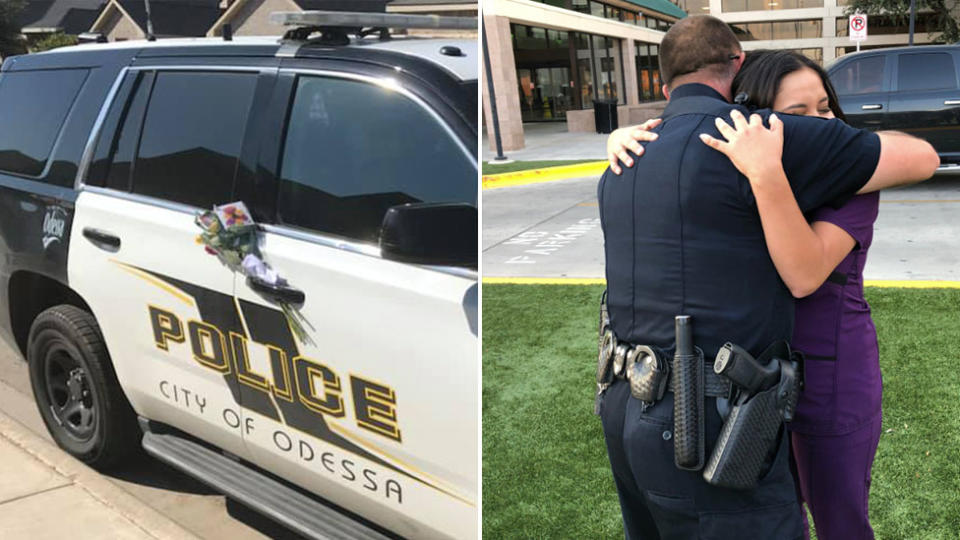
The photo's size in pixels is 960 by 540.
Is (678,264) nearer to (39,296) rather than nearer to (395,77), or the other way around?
(395,77)

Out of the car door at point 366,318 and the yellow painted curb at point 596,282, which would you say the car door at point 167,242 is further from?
the yellow painted curb at point 596,282

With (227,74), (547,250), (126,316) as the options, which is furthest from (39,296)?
(547,250)

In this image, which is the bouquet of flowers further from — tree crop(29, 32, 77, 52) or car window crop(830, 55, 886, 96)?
car window crop(830, 55, 886, 96)

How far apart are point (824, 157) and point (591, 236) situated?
659 centimetres

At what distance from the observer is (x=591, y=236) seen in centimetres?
816

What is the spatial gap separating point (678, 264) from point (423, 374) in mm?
693

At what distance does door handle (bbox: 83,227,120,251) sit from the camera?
10.0 ft

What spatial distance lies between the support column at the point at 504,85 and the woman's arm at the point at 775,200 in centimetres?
1609

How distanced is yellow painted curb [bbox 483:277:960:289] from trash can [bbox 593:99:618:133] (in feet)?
50.1

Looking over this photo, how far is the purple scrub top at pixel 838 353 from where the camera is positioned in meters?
1.82

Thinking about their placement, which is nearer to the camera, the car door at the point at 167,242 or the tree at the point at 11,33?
the car door at the point at 167,242

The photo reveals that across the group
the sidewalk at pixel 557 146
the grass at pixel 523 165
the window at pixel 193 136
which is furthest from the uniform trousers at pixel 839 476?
the sidewalk at pixel 557 146

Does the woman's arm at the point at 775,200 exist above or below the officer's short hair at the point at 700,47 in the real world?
below

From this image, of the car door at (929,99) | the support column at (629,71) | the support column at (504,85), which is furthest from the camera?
the support column at (629,71)
